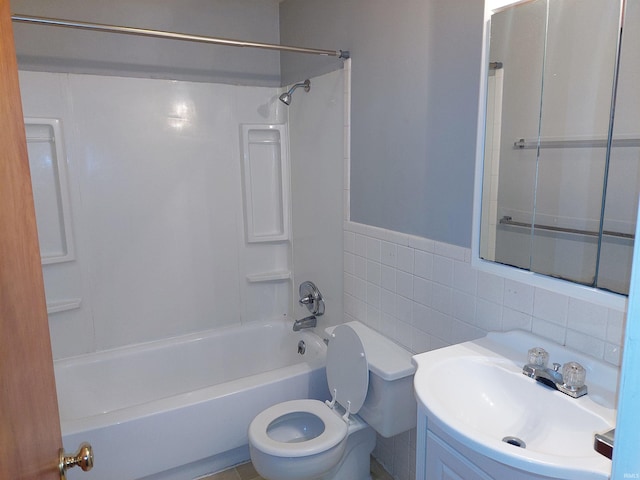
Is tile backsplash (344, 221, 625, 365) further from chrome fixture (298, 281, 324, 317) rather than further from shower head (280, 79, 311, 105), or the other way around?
shower head (280, 79, 311, 105)

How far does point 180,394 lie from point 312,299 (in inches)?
37.2

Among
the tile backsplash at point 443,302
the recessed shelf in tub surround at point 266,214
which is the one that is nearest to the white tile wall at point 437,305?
the tile backsplash at point 443,302

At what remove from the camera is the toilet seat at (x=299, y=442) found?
5.81ft

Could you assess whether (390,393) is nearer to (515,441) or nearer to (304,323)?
(515,441)

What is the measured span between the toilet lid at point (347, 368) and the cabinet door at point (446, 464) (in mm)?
567

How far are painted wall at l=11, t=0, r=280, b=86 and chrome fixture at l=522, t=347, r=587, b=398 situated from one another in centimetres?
231

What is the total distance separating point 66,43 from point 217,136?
92 centimetres

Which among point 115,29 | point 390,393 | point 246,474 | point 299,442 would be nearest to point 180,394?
point 246,474

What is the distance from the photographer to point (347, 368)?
2.01 metres

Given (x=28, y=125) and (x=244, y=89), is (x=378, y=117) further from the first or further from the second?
(x=28, y=125)

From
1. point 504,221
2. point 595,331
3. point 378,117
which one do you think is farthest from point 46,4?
point 595,331

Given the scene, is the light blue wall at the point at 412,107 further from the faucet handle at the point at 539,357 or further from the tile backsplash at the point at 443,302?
the faucet handle at the point at 539,357

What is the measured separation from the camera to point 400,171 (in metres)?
1.94

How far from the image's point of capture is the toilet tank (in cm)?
181
